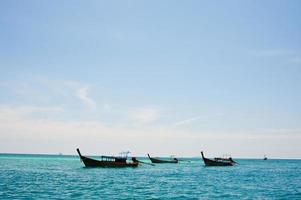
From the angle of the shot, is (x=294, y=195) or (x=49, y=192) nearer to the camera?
(x=49, y=192)

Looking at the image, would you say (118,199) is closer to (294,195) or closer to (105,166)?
(294,195)

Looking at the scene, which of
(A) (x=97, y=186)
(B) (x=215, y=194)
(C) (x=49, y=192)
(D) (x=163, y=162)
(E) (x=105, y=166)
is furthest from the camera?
(D) (x=163, y=162)

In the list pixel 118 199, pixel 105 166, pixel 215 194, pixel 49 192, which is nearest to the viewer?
pixel 118 199

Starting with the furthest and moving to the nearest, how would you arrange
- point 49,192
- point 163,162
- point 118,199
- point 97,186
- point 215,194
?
point 163,162 → point 97,186 → point 215,194 → point 49,192 → point 118,199

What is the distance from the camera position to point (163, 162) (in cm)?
10519

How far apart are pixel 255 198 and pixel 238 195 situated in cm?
189

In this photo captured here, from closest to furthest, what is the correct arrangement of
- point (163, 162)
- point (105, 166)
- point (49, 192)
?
point (49, 192) → point (105, 166) → point (163, 162)

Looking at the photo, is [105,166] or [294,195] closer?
[294,195]

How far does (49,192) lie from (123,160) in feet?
125

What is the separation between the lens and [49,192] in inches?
1149

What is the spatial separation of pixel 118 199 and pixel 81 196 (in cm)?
291

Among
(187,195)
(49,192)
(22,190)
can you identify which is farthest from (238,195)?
(22,190)

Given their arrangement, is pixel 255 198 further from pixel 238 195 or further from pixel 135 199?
pixel 135 199

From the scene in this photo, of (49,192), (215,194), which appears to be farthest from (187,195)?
(49,192)
